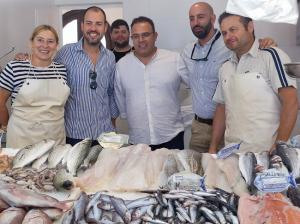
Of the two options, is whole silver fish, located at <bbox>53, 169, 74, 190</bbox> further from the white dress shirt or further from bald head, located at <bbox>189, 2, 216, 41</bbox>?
bald head, located at <bbox>189, 2, 216, 41</bbox>

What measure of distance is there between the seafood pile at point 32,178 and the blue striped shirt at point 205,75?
1688 millimetres

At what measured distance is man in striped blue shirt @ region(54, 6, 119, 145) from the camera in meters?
3.38

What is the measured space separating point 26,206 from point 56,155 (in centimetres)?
60

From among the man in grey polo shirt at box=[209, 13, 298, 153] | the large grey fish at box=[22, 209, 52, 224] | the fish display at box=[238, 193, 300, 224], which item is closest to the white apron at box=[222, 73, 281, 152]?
the man in grey polo shirt at box=[209, 13, 298, 153]

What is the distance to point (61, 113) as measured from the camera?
3.29 m

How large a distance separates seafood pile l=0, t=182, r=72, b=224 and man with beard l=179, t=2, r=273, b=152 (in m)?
1.95

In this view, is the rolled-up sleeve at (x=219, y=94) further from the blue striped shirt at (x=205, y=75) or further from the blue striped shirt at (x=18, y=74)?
the blue striped shirt at (x=18, y=74)

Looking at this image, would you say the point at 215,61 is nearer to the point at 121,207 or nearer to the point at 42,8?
the point at 121,207

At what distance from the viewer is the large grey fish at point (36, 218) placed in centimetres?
158

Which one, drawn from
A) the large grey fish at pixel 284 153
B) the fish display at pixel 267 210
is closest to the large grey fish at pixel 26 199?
the fish display at pixel 267 210

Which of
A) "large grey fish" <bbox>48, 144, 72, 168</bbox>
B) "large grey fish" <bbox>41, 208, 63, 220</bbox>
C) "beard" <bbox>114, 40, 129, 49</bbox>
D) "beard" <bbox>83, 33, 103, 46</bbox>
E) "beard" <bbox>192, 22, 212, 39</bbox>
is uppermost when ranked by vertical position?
"beard" <bbox>192, 22, 212, 39</bbox>

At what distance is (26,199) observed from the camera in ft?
5.56

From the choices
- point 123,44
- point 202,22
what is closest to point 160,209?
point 202,22

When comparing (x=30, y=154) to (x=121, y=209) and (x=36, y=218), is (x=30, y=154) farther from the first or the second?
(x=121, y=209)
